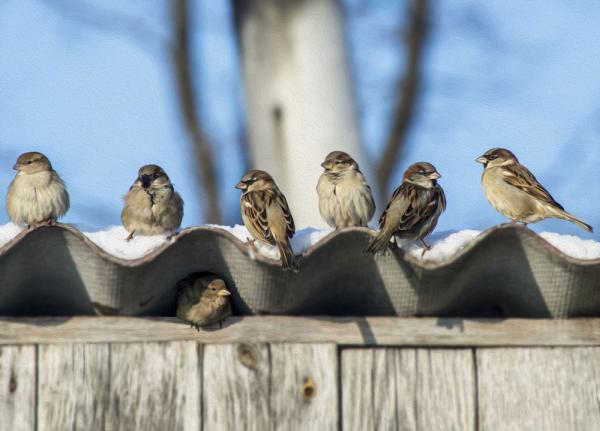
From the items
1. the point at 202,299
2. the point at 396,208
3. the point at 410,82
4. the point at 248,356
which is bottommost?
the point at 248,356

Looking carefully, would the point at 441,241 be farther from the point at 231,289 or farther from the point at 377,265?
the point at 231,289

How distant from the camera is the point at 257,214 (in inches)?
205

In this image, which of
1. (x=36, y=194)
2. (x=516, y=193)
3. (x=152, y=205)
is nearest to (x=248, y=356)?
(x=152, y=205)

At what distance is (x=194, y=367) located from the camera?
4.36 meters

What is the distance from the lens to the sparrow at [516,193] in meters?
6.16

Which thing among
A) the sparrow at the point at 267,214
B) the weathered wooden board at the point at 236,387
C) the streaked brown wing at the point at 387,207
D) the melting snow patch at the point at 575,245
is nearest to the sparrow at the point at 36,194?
the sparrow at the point at 267,214

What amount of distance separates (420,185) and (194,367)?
1.38 metres

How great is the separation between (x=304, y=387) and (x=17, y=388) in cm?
97

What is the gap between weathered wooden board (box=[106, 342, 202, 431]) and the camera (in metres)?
4.29

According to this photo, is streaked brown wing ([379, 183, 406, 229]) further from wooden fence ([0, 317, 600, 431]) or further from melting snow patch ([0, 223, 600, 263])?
wooden fence ([0, 317, 600, 431])

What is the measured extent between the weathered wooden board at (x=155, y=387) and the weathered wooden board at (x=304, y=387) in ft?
0.89

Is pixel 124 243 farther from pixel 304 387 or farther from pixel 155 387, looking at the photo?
pixel 304 387

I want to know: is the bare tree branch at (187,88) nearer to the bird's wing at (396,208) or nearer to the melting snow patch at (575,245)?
the bird's wing at (396,208)

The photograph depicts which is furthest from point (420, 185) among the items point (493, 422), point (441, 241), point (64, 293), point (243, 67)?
point (243, 67)
